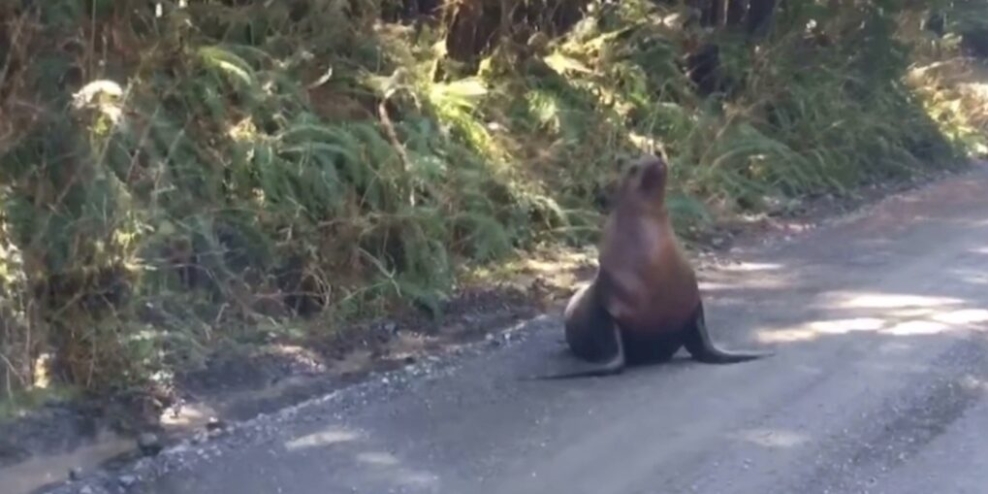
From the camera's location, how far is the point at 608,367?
35.4ft

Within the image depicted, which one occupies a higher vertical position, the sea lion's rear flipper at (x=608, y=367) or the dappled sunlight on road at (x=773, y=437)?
the sea lion's rear flipper at (x=608, y=367)

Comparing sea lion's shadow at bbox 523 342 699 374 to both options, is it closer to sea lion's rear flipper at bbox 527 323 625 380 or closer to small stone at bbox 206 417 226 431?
sea lion's rear flipper at bbox 527 323 625 380

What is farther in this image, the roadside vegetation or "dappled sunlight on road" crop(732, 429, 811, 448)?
the roadside vegetation

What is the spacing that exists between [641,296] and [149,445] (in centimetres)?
308

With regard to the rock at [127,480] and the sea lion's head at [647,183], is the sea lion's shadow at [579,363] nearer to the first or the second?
the sea lion's head at [647,183]

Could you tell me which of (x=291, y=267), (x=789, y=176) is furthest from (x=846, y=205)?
(x=291, y=267)

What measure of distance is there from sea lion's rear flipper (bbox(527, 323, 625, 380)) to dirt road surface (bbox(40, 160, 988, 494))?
7 centimetres

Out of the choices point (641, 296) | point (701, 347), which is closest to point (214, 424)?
point (641, 296)

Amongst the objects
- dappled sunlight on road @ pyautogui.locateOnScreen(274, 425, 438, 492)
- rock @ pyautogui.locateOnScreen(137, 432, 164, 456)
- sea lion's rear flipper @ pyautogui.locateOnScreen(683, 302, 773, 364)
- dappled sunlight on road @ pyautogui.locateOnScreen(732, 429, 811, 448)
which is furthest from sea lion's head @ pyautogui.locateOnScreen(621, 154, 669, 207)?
rock @ pyautogui.locateOnScreen(137, 432, 164, 456)

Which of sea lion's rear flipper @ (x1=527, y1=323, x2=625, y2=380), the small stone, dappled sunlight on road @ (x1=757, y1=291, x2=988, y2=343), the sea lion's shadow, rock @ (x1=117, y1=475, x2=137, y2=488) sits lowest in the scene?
dappled sunlight on road @ (x1=757, y1=291, x2=988, y2=343)

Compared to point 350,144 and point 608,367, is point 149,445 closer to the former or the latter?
point 608,367

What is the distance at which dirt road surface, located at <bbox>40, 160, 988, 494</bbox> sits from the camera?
862 cm

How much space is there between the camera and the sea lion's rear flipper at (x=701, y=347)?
11070mm

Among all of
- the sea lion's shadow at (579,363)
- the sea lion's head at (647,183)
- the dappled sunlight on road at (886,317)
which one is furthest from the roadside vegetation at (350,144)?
the dappled sunlight on road at (886,317)
